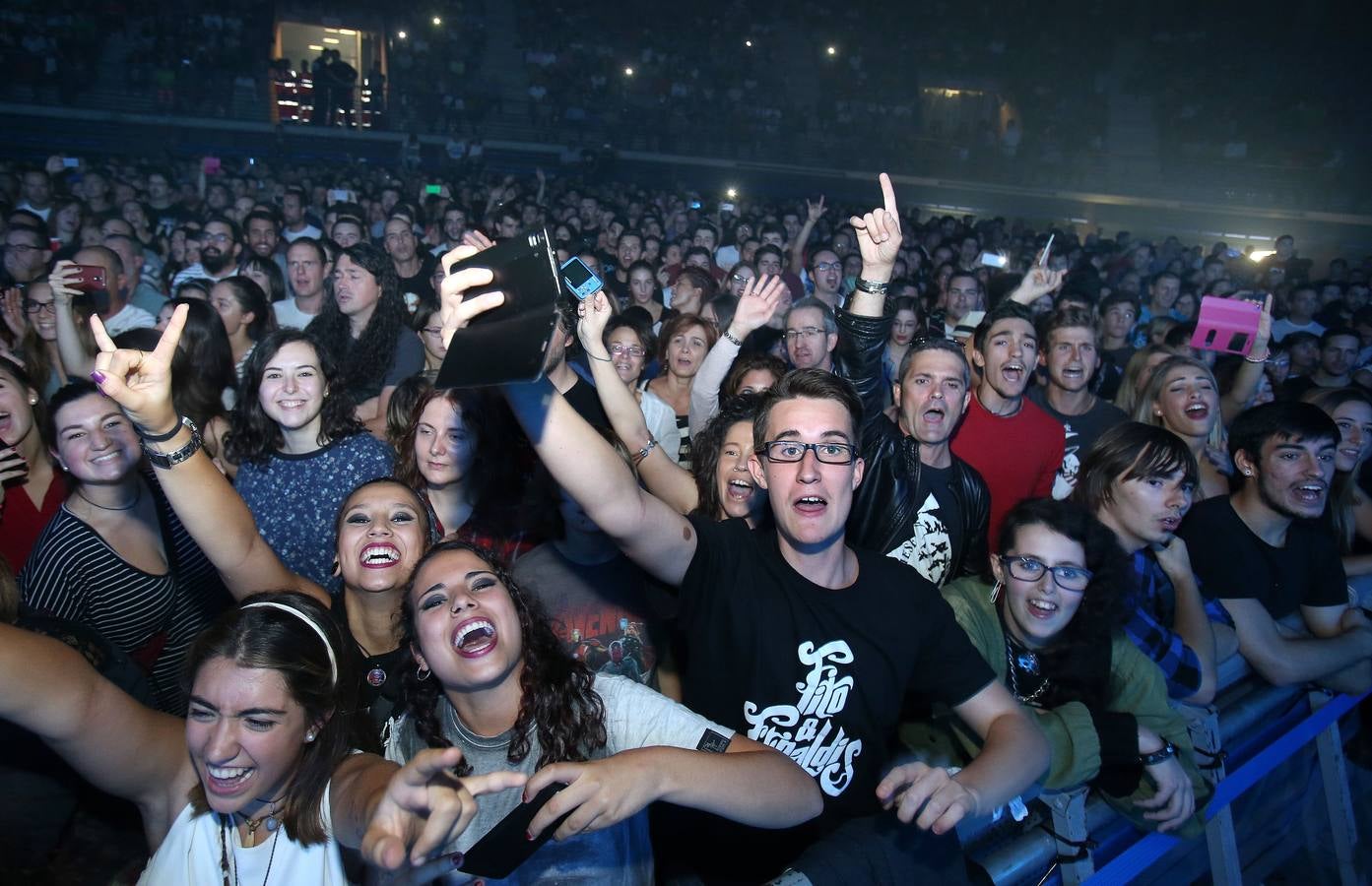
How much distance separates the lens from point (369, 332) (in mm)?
4266

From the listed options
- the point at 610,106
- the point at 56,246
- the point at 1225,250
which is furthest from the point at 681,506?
the point at 610,106

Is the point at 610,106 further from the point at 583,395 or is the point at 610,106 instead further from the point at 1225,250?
the point at 583,395

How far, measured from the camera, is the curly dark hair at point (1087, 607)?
6.59 ft

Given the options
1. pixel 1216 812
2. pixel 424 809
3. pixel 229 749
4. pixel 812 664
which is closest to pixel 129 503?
pixel 229 749

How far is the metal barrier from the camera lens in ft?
5.77

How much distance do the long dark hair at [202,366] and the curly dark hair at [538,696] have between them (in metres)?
1.94

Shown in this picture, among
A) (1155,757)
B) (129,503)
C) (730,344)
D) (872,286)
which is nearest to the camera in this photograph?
(1155,757)

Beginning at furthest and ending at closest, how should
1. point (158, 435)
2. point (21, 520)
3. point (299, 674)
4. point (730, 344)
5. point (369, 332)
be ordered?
point (369, 332), point (730, 344), point (21, 520), point (158, 435), point (299, 674)

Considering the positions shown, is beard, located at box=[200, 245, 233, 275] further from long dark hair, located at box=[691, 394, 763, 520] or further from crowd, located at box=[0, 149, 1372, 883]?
long dark hair, located at box=[691, 394, 763, 520]

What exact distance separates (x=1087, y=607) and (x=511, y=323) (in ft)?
5.37

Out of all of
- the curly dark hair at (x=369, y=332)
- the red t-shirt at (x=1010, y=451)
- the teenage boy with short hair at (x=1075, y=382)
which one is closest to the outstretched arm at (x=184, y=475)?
the curly dark hair at (x=369, y=332)

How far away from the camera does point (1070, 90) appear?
915 inches

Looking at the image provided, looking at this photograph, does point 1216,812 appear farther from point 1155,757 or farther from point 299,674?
point 299,674

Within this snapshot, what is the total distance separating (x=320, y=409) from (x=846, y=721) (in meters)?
2.15
